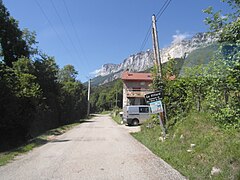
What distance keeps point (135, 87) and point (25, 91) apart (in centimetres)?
3828

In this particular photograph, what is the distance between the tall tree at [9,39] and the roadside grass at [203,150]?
2183cm

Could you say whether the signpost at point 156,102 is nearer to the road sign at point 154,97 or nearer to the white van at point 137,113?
the road sign at point 154,97

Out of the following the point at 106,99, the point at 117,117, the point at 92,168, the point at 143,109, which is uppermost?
the point at 106,99

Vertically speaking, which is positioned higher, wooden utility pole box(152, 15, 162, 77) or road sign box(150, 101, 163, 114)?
wooden utility pole box(152, 15, 162, 77)

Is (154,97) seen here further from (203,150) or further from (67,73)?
(67,73)

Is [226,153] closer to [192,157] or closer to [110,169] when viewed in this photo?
[192,157]

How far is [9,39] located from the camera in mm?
26484

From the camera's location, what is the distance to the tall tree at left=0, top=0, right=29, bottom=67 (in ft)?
84.6

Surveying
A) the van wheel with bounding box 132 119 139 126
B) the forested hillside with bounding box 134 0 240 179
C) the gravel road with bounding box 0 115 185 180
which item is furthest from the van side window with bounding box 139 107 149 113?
the gravel road with bounding box 0 115 185 180

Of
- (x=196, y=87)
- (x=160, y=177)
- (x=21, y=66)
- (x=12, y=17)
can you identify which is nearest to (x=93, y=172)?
(x=160, y=177)

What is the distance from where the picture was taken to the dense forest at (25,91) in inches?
622

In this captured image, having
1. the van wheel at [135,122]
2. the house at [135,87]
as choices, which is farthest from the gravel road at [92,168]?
the house at [135,87]

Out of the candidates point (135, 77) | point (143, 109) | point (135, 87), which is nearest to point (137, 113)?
point (143, 109)

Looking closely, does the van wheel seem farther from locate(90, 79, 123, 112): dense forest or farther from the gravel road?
locate(90, 79, 123, 112): dense forest
